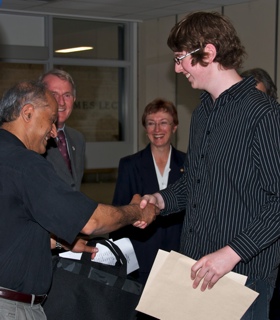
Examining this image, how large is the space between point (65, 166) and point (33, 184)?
188 cm

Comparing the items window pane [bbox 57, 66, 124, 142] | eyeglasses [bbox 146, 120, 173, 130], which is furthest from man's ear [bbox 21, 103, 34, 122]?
window pane [bbox 57, 66, 124, 142]

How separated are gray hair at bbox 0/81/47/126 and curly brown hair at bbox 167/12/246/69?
66 cm

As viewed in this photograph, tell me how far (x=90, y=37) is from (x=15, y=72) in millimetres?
1640

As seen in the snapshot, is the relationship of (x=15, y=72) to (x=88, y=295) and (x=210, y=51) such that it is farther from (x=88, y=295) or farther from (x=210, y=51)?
(x=210, y=51)

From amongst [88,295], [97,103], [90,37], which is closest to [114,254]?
[88,295]

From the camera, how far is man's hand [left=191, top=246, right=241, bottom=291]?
8.29ft

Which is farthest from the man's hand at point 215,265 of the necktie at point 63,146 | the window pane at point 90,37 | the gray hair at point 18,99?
the window pane at point 90,37

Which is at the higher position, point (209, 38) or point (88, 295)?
point (209, 38)

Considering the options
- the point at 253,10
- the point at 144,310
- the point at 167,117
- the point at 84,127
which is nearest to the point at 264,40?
the point at 253,10

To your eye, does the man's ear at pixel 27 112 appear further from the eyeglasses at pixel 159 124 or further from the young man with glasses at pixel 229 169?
the eyeglasses at pixel 159 124

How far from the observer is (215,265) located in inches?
99.3

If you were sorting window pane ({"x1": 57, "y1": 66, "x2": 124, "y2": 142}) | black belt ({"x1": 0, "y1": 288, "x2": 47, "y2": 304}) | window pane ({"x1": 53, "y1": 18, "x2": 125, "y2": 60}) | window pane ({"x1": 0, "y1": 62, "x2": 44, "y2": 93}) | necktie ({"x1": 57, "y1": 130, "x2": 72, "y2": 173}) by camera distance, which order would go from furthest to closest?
window pane ({"x1": 57, "y1": 66, "x2": 124, "y2": 142})
window pane ({"x1": 53, "y1": 18, "x2": 125, "y2": 60})
window pane ({"x1": 0, "y1": 62, "x2": 44, "y2": 93})
necktie ({"x1": 57, "y1": 130, "x2": 72, "y2": 173})
black belt ({"x1": 0, "y1": 288, "x2": 47, "y2": 304})

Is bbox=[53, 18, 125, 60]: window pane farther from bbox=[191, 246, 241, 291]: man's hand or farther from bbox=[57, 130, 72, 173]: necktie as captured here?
bbox=[191, 246, 241, 291]: man's hand

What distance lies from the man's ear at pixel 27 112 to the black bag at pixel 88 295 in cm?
84
